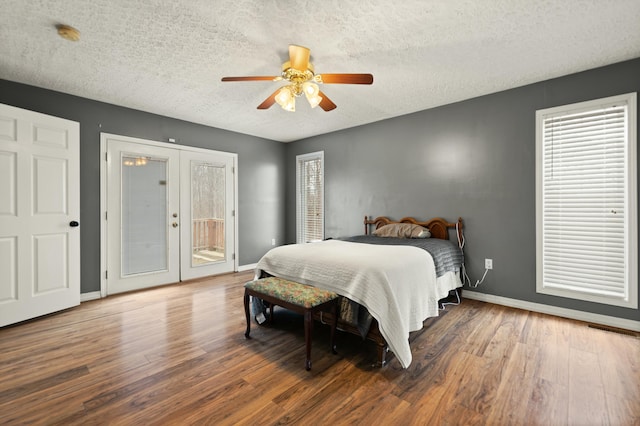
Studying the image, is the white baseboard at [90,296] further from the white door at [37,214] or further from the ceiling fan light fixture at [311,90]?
the ceiling fan light fixture at [311,90]

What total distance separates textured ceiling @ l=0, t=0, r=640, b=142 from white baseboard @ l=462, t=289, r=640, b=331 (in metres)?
2.44

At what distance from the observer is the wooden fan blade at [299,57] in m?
2.19

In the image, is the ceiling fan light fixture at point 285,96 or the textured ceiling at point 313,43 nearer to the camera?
the textured ceiling at point 313,43

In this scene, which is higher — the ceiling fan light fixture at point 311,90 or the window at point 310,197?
the ceiling fan light fixture at point 311,90

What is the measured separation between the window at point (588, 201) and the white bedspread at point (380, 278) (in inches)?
51.9

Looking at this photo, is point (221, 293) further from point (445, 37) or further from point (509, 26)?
point (509, 26)

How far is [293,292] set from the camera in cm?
223

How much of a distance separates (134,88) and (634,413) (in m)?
4.90

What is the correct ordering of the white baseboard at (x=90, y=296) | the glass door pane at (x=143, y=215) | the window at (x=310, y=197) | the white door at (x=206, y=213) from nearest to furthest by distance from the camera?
1. the white baseboard at (x=90, y=296)
2. the glass door pane at (x=143, y=215)
3. the white door at (x=206, y=213)
4. the window at (x=310, y=197)

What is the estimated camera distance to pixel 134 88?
327 cm

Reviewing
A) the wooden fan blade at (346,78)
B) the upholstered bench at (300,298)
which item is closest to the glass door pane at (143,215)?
the upholstered bench at (300,298)

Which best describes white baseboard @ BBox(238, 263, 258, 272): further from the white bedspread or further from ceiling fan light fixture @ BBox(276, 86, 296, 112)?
ceiling fan light fixture @ BBox(276, 86, 296, 112)

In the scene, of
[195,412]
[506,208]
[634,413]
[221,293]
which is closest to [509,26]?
[506,208]

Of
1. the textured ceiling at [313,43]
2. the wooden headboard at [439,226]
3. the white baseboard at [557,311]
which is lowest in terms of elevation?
the white baseboard at [557,311]
